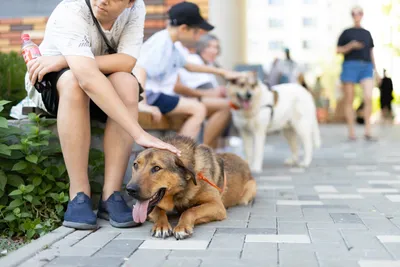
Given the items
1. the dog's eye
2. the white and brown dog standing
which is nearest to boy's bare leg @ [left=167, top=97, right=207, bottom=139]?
the white and brown dog standing

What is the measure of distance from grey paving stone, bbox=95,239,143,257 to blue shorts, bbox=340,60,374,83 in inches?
293

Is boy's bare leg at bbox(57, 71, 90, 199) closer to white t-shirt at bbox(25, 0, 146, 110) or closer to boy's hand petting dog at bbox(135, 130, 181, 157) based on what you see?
white t-shirt at bbox(25, 0, 146, 110)

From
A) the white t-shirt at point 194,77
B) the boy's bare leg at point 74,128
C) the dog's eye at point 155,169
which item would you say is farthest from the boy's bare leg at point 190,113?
the dog's eye at point 155,169

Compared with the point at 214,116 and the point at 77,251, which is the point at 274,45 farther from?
the point at 77,251

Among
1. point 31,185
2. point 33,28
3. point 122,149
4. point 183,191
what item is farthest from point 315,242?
point 33,28

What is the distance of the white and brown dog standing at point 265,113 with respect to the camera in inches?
255

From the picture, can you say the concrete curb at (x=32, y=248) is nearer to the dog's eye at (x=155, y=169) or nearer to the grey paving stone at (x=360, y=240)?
the dog's eye at (x=155, y=169)

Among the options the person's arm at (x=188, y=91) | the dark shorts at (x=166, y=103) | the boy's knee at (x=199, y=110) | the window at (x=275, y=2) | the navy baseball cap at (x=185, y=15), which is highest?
the window at (x=275, y=2)

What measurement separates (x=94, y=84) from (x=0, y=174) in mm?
876

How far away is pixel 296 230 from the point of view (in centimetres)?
329

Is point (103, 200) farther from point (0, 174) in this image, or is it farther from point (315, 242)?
point (315, 242)

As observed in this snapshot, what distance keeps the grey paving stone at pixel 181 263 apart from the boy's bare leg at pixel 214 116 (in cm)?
404

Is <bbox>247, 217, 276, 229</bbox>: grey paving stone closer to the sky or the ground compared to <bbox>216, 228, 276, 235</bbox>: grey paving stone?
closer to the ground

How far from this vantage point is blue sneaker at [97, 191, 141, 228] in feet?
11.2
